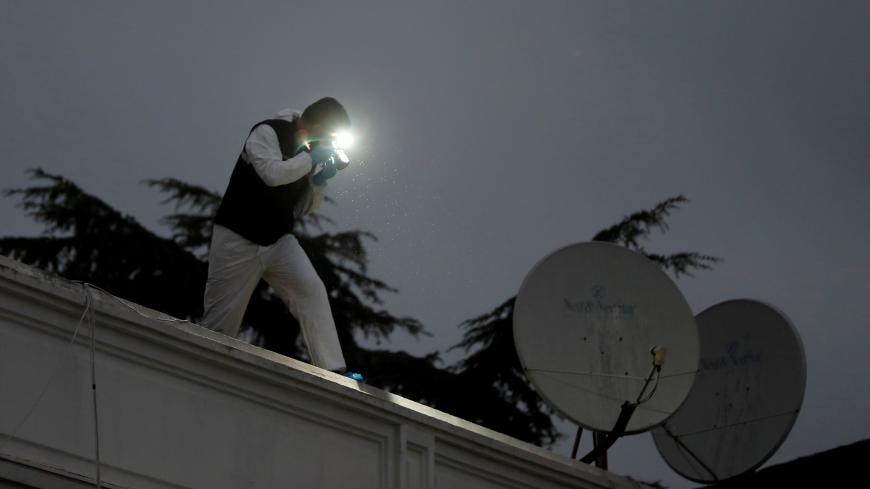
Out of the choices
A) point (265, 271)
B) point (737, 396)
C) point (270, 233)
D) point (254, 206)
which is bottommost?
point (265, 271)

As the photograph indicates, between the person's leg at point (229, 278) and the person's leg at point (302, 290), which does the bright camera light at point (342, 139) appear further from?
the person's leg at point (229, 278)

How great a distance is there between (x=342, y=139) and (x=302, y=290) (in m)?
0.88

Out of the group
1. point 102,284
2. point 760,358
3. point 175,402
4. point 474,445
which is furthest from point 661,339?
point 102,284

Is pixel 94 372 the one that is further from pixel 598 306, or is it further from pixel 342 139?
pixel 598 306

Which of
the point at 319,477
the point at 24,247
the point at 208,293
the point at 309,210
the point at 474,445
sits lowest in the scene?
the point at 319,477

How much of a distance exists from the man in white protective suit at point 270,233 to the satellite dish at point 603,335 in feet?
5.24

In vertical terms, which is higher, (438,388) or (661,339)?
(438,388)

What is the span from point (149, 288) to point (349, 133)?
7531 mm

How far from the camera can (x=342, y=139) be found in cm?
856

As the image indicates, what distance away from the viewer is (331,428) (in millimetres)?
7418

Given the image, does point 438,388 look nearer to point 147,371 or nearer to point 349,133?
point 349,133

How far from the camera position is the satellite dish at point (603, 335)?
31.6ft

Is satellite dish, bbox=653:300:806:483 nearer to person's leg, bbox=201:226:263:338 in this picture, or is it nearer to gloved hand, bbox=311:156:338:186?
gloved hand, bbox=311:156:338:186

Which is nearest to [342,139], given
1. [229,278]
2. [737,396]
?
[229,278]
